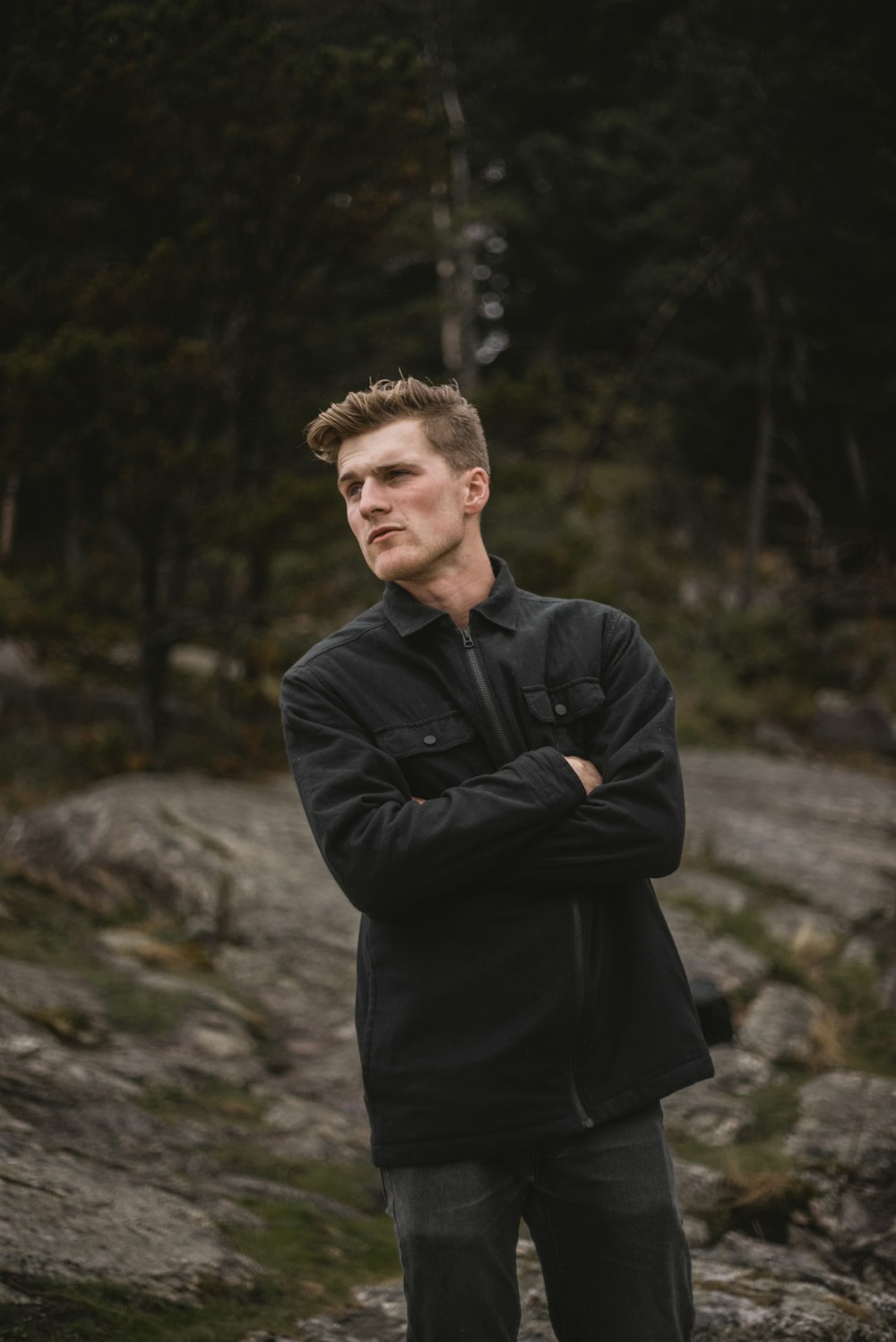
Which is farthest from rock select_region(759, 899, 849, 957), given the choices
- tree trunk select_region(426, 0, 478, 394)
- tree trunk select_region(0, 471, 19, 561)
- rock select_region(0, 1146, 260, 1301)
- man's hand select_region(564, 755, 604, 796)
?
tree trunk select_region(426, 0, 478, 394)

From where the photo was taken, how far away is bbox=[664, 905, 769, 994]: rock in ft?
19.0

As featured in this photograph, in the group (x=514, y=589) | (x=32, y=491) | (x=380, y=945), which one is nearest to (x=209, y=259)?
(x=32, y=491)

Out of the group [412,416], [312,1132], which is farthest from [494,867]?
[312,1132]

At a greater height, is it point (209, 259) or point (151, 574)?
point (209, 259)

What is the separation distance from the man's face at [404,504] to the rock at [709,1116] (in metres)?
2.92

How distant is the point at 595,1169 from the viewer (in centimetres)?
196

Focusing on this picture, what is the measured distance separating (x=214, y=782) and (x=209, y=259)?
403cm

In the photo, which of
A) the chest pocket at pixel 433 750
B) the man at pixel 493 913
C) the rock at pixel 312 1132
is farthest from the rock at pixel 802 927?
the chest pocket at pixel 433 750

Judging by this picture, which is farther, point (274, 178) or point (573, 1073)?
point (274, 178)

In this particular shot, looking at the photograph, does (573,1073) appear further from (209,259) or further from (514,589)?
(209,259)

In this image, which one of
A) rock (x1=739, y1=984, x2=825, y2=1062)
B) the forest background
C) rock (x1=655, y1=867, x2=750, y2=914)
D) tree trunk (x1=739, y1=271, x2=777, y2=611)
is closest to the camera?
rock (x1=739, y1=984, x2=825, y2=1062)

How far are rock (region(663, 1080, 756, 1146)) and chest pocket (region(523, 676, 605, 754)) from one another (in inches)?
101

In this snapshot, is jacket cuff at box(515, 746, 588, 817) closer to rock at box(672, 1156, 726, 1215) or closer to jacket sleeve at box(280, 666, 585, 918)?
jacket sleeve at box(280, 666, 585, 918)

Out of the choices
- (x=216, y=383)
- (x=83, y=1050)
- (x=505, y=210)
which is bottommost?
(x=83, y=1050)
